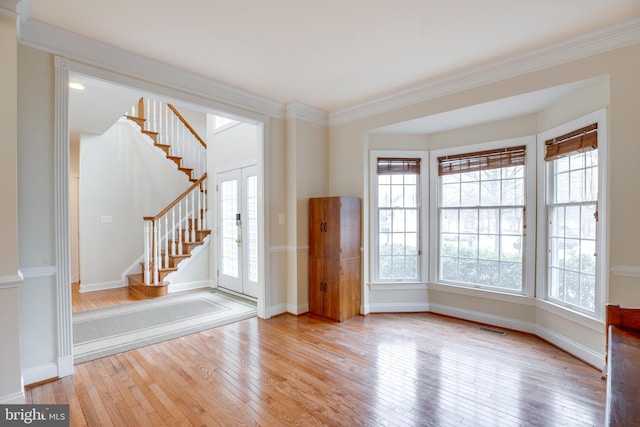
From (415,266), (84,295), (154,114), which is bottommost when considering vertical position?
(84,295)

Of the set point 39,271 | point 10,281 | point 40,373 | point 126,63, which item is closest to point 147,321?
point 40,373

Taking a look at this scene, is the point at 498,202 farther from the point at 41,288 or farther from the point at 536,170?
the point at 41,288

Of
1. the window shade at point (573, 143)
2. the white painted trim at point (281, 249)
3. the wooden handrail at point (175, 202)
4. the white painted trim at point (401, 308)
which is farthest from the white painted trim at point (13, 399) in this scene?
the window shade at point (573, 143)

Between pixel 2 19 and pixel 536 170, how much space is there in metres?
4.71

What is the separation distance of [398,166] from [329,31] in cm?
220

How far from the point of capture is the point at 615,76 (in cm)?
250

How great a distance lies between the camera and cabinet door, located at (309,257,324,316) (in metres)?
4.15

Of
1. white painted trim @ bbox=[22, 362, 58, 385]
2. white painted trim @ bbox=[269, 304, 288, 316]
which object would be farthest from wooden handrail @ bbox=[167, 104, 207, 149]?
white painted trim @ bbox=[22, 362, 58, 385]

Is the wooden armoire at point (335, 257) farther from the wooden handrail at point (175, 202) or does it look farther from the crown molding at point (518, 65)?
the wooden handrail at point (175, 202)

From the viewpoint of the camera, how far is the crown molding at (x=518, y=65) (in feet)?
8.06

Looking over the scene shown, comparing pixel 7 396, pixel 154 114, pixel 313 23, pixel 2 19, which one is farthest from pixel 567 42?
pixel 154 114

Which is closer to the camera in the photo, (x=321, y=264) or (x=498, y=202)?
(x=498, y=202)

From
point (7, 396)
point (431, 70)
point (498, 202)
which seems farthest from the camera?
point (498, 202)

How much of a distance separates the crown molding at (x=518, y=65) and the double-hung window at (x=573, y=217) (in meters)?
0.64
